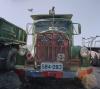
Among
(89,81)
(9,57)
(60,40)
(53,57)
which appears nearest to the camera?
(89,81)

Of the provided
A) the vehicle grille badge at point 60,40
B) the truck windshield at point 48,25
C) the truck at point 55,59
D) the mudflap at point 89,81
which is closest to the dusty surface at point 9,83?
the truck at point 55,59

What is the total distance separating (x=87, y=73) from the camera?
3143 mm

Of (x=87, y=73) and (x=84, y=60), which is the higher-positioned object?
(x=84, y=60)

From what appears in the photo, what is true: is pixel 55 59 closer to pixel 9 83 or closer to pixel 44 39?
pixel 44 39

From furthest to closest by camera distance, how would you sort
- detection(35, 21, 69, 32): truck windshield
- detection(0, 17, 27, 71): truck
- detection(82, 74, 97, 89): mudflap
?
detection(0, 17, 27, 71): truck → detection(35, 21, 69, 32): truck windshield → detection(82, 74, 97, 89): mudflap

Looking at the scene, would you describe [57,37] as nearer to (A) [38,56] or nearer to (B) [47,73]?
(A) [38,56]

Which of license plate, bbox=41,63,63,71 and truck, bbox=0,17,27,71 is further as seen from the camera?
truck, bbox=0,17,27,71

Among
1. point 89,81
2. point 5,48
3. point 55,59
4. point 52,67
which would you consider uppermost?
point 5,48

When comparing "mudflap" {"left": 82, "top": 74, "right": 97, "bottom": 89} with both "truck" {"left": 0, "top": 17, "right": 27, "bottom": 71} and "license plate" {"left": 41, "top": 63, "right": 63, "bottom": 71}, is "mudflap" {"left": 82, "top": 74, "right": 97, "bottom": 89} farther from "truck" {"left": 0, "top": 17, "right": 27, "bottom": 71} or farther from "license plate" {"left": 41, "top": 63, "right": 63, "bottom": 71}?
"truck" {"left": 0, "top": 17, "right": 27, "bottom": 71}

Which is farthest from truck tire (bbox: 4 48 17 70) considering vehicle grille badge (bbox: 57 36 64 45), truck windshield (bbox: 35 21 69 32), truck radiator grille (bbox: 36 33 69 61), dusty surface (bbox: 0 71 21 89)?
vehicle grille badge (bbox: 57 36 64 45)

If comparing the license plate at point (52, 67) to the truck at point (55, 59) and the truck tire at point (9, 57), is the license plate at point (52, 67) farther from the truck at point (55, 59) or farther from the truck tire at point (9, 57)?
the truck tire at point (9, 57)

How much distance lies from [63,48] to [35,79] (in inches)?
65.0

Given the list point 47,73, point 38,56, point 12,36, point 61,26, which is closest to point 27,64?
point 38,56

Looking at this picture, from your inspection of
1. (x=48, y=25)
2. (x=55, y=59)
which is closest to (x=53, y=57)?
(x=55, y=59)
